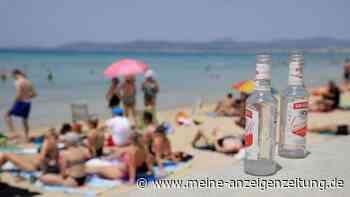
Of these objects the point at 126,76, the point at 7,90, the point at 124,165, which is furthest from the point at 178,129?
the point at 7,90

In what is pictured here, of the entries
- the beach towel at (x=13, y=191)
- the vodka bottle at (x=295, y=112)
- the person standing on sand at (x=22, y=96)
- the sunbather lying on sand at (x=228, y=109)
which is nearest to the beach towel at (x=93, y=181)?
the beach towel at (x=13, y=191)

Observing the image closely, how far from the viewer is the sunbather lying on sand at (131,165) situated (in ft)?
16.5

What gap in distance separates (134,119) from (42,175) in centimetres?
351

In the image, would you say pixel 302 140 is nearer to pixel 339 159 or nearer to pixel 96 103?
pixel 339 159

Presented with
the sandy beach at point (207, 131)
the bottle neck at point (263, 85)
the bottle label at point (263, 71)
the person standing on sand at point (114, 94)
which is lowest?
the sandy beach at point (207, 131)

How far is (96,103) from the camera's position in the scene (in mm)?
14359

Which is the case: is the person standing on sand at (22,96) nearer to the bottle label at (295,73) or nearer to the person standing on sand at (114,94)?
the person standing on sand at (114,94)

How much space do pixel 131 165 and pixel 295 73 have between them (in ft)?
12.5

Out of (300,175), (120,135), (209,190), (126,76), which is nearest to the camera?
(209,190)

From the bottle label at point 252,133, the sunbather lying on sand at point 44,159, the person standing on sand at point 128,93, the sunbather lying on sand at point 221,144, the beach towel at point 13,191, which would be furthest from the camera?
the person standing on sand at point 128,93

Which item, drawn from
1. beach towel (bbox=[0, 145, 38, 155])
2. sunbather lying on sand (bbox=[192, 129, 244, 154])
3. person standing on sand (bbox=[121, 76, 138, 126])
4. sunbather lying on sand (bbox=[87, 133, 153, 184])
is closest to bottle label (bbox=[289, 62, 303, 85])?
sunbather lying on sand (bbox=[87, 133, 153, 184])

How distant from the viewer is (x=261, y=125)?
129 centimetres

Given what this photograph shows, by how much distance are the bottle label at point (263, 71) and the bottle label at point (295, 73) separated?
0.68 ft

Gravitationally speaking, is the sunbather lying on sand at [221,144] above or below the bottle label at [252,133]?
below
